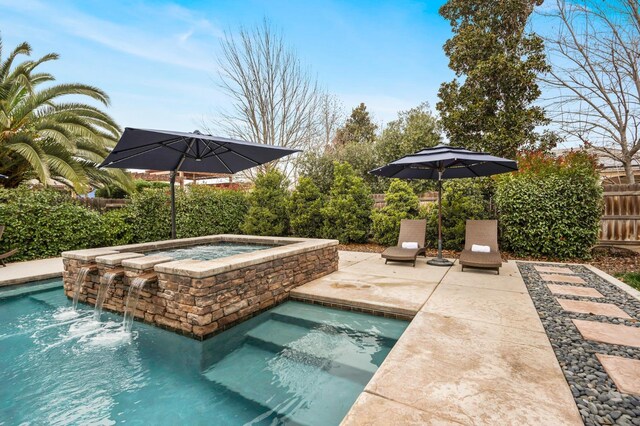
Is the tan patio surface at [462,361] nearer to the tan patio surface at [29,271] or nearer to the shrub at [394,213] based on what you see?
the shrub at [394,213]

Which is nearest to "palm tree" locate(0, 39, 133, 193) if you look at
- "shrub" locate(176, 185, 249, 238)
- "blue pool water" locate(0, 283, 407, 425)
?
"shrub" locate(176, 185, 249, 238)

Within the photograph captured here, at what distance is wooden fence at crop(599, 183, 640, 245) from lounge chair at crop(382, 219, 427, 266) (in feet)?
17.2

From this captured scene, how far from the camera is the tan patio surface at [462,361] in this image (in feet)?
6.06

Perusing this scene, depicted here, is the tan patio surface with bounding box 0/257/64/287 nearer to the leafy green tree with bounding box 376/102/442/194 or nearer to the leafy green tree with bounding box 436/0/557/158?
the leafy green tree with bounding box 376/102/442/194

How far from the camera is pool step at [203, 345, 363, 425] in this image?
222 centimetres

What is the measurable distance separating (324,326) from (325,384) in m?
1.15

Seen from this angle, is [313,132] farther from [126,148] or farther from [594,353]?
[594,353]

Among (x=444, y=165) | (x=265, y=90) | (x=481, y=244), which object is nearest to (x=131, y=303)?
(x=444, y=165)

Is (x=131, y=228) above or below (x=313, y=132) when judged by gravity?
below

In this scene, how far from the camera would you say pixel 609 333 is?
3.00 metres

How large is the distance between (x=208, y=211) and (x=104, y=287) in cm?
593

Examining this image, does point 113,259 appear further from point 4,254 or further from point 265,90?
point 265,90

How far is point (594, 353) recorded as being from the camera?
2.61m

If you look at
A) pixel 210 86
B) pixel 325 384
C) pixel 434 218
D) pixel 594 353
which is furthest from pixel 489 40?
pixel 325 384
